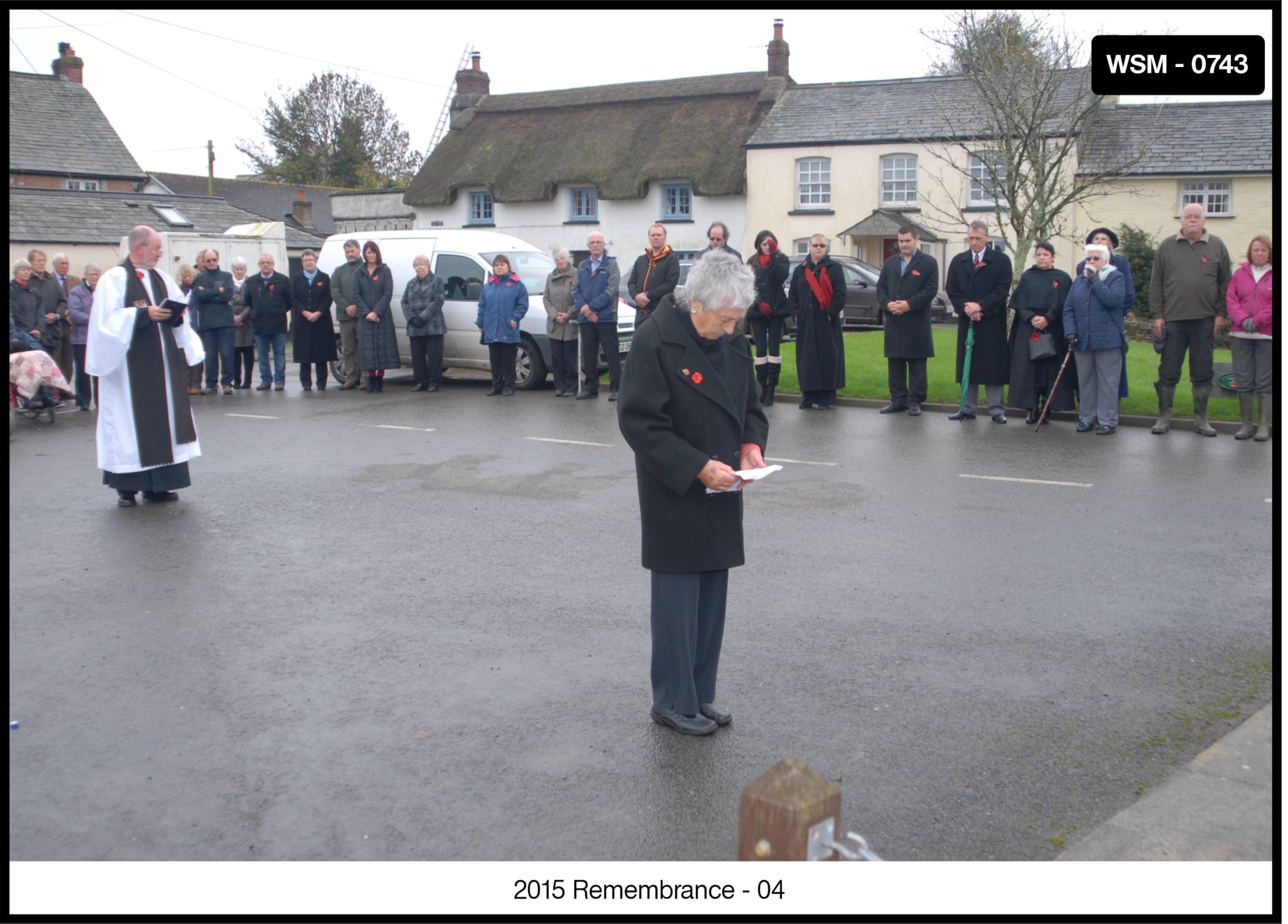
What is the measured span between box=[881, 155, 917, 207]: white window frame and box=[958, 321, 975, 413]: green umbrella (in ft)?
78.8

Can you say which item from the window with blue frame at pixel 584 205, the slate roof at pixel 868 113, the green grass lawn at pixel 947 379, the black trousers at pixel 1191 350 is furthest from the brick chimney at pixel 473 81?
the black trousers at pixel 1191 350

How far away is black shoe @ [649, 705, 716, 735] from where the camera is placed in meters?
4.90

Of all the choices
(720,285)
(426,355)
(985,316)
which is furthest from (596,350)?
(720,285)

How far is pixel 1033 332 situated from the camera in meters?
13.5

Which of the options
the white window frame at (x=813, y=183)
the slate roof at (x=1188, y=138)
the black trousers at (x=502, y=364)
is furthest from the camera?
the white window frame at (x=813, y=183)

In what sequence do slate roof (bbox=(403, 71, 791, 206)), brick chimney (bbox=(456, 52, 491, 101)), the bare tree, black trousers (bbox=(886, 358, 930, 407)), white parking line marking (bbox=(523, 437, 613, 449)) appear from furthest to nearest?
brick chimney (bbox=(456, 52, 491, 101)) < slate roof (bbox=(403, 71, 791, 206)) < the bare tree < black trousers (bbox=(886, 358, 930, 407)) < white parking line marking (bbox=(523, 437, 613, 449))

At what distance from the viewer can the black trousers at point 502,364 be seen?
17.0 meters

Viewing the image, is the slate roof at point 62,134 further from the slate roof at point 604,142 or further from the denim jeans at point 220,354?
the denim jeans at point 220,354

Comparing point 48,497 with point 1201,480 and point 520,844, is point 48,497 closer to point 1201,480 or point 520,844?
point 520,844

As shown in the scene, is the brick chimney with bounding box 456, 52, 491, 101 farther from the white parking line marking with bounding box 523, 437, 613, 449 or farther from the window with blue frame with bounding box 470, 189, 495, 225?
the white parking line marking with bounding box 523, 437, 613, 449

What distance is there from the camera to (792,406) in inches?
606

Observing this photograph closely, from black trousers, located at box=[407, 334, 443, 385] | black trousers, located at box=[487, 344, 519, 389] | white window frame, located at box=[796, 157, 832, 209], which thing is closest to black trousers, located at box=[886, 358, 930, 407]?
black trousers, located at box=[487, 344, 519, 389]

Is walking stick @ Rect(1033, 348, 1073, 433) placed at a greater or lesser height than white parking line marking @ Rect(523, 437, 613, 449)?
greater

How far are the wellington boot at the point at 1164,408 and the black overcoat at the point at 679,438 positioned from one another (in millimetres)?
9334
